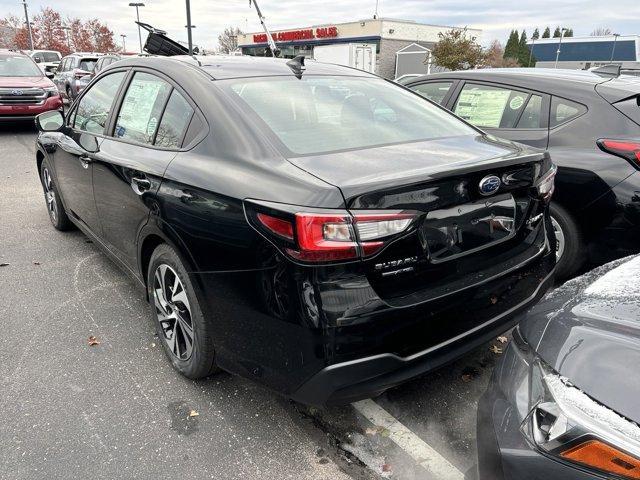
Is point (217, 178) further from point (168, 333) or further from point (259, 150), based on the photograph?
point (168, 333)

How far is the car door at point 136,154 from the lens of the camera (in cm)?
269

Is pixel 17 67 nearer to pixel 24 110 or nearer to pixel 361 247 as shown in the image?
pixel 24 110

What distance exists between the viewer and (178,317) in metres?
2.71

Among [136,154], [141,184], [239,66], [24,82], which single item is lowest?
[24,82]

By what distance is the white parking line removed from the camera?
2.17m

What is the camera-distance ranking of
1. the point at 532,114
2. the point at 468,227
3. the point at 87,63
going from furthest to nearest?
the point at 87,63 < the point at 532,114 < the point at 468,227

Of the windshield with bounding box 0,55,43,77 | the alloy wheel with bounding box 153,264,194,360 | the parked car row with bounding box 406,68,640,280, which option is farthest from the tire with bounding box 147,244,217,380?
the windshield with bounding box 0,55,43,77

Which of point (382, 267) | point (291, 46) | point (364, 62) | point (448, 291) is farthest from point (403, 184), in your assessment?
point (291, 46)

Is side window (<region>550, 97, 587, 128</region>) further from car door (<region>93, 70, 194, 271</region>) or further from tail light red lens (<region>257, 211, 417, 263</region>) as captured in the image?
car door (<region>93, 70, 194, 271</region>)

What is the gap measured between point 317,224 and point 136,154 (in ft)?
5.19

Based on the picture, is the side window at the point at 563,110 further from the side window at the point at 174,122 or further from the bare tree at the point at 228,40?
the bare tree at the point at 228,40

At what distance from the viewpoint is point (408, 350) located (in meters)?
2.01

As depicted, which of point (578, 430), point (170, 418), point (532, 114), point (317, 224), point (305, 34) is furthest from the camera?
point (305, 34)

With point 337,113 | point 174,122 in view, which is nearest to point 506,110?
point 337,113
